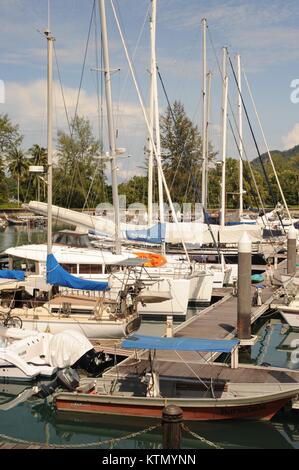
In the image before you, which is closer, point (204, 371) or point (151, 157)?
point (204, 371)

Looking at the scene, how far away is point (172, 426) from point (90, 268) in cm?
1753

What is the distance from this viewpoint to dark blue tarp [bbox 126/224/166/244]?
3459 cm

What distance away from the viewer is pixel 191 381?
16.3 meters

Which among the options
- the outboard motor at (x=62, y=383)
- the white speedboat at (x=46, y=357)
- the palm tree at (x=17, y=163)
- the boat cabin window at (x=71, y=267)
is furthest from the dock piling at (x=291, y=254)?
the palm tree at (x=17, y=163)

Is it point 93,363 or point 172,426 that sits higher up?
point 172,426

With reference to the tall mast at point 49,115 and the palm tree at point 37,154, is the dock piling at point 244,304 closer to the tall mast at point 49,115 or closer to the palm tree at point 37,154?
the tall mast at point 49,115

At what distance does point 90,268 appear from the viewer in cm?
2775

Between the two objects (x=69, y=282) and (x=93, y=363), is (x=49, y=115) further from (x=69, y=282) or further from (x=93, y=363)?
(x=93, y=363)

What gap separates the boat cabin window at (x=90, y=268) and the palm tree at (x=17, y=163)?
82252 millimetres

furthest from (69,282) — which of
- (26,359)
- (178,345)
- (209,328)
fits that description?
(178,345)

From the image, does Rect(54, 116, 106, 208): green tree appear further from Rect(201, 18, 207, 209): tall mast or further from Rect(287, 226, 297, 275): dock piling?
Rect(287, 226, 297, 275): dock piling

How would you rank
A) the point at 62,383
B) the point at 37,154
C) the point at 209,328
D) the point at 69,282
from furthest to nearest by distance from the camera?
the point at 37,154
the point at 209,328
the point at 69,282
the point at 62,383

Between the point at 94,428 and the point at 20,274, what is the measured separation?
11.1 meters
